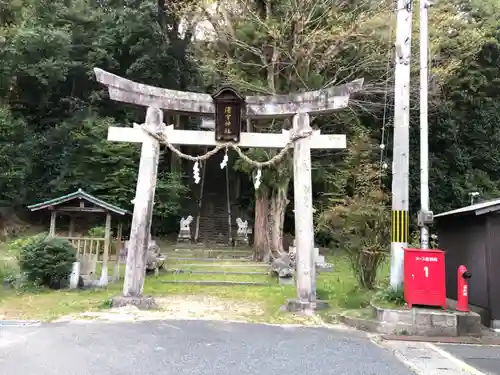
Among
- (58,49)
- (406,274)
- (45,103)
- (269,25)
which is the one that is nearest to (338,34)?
(269,25)

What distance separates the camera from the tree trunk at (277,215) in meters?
17.3

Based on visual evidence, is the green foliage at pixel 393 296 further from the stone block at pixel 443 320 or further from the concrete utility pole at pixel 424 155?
the concrete utility pole at pixel 424 155

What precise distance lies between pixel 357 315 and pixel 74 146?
57.4 ft

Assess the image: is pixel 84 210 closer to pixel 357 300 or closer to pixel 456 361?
pixel 357 300

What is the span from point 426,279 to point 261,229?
10.5 m

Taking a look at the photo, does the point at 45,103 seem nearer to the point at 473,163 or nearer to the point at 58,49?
the point at 58,49

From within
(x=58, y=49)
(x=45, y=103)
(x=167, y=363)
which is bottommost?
(x=167, y=363)

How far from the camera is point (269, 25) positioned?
1606cm

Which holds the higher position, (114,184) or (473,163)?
(473,163)

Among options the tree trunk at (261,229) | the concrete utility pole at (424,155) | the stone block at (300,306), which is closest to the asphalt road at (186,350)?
the stone block at (300,306)

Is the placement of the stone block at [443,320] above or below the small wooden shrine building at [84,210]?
below

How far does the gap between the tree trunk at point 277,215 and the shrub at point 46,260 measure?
27.3ft

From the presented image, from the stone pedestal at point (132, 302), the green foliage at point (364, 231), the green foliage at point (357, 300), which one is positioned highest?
the green foliage at point (364, 231)

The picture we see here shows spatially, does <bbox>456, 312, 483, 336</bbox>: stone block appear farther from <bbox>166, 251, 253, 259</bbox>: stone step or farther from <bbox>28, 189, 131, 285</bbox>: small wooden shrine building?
<bbox>166, 251, 253, 259</bbox>: stone step
